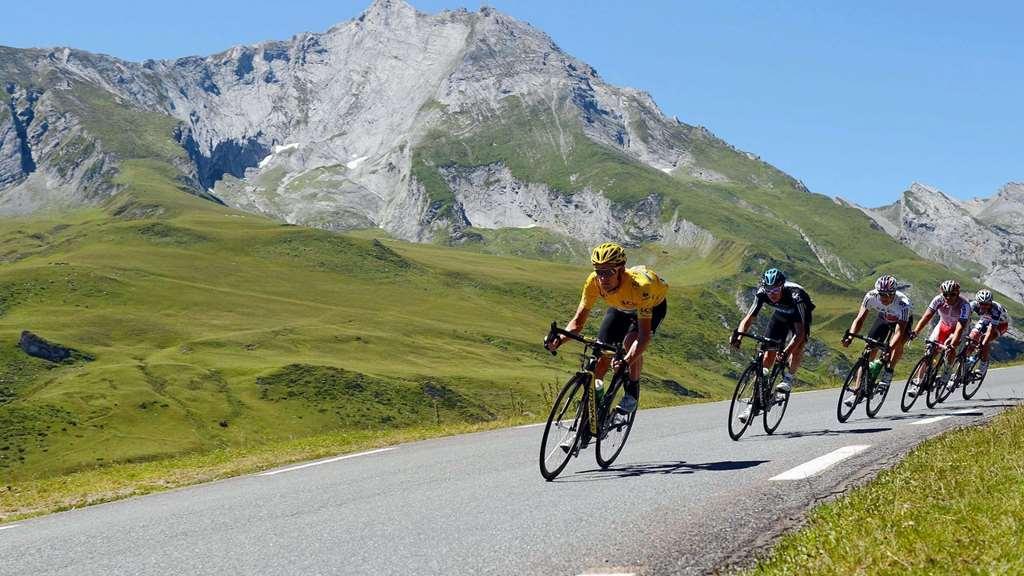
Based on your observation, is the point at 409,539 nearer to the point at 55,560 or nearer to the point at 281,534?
the point at 281,534

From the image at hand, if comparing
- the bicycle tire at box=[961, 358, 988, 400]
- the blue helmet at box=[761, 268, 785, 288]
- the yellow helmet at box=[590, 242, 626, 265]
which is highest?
the blue helmet at box=[761, 268, 785, 288]

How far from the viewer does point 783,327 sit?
689 inches

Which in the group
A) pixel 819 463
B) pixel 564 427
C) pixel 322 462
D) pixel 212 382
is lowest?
pixel 212 382

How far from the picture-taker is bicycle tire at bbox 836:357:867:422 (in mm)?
18734

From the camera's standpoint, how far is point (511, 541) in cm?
850

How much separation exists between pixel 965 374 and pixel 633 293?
618 inches

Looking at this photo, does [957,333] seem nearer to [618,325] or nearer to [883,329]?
[883,329]

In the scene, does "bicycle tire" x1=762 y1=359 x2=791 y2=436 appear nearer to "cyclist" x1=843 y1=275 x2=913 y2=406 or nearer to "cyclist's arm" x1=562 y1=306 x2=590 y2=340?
"cyclist" x1=843 y1=275 x2=913 y2=406

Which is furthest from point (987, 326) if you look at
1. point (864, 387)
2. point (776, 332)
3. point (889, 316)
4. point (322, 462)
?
point (322, 462)

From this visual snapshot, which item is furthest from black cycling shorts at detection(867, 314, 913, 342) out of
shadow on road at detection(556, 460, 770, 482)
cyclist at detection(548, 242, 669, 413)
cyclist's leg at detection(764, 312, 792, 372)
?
cyclist at detection(548, 242, 669, 413)

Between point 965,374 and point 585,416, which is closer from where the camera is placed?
point 585,416

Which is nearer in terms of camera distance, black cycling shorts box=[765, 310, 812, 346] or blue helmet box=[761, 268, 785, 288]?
blue helmet box=[761, 268, 785, 288]

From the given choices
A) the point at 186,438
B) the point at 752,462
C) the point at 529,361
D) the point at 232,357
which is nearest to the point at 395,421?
the point at 186,438

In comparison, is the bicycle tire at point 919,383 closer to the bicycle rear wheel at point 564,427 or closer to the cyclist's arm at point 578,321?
the cyclist's arm at point 578,321
